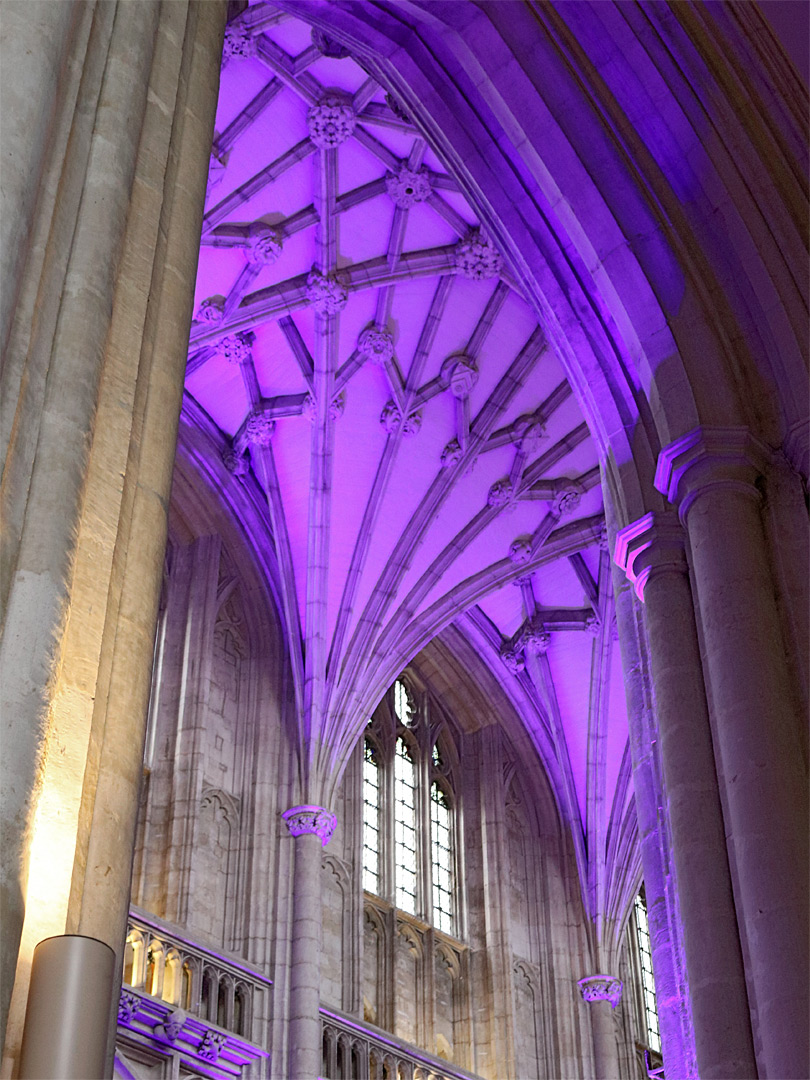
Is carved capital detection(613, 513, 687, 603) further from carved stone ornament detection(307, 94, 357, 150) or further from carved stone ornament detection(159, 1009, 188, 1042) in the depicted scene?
carved stone ornament detection(307, 94, 357, 150)

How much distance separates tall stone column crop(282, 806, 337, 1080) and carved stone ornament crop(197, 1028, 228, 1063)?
0.77 meters

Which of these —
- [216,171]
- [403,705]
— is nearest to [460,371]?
[216,171]

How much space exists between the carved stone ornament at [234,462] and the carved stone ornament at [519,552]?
131 inches

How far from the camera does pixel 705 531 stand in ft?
22.2

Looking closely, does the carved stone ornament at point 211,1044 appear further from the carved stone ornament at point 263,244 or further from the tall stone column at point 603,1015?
the carved stone ornament at point 263,244

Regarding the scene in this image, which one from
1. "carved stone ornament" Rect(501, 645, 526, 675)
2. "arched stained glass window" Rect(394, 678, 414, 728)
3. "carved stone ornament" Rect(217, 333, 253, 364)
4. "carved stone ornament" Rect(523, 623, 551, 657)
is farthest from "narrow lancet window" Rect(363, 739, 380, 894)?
"carved stone ornament" Rect(217, 333, 253, 364)

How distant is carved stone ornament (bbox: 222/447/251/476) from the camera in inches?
653

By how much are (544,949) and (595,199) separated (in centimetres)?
1230

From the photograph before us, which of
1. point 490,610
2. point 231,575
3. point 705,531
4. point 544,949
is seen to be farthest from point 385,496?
point 705,531

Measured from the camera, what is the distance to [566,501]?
17.4 m

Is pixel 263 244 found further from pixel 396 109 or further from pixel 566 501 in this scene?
pixel 566 501

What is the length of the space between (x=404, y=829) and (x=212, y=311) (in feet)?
21.2

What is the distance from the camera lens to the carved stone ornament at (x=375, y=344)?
15578mm

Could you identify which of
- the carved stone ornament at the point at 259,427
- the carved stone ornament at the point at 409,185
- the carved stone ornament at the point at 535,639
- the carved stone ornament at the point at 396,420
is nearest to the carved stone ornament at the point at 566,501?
the carved stone ornament at the point at 396,420
